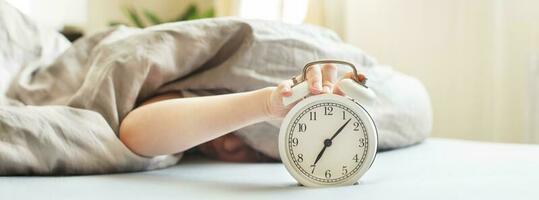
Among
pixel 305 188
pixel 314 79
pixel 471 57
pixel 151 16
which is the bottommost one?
pixel 151 16

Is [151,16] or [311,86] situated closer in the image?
[311,86]

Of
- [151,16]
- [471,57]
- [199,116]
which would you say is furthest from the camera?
[151,16]

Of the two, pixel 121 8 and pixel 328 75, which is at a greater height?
pixel 328 75

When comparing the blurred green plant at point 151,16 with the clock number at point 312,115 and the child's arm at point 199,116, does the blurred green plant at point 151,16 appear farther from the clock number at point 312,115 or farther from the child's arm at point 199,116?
the clock number at point 312,115

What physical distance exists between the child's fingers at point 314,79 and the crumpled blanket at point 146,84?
24 cm

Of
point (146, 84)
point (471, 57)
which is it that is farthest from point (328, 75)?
point (471, 57)

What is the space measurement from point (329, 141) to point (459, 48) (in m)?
0.97

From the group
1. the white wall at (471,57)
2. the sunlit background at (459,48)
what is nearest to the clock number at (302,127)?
the sunlit background at (459,48)

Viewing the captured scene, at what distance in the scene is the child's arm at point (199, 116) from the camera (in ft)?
2.53

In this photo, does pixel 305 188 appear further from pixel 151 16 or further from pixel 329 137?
pixel 151 16

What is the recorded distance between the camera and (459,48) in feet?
5.34

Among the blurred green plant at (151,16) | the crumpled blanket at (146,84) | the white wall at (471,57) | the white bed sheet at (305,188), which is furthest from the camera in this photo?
the blurred green plant at (151,16)

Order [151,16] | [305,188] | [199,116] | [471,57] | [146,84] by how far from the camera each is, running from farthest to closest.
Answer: [151,16] < [471,57] < [146,84] < [199,116] < [305,188]

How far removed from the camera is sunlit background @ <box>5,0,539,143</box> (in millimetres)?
1484
